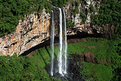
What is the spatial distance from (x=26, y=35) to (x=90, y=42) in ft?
39.7

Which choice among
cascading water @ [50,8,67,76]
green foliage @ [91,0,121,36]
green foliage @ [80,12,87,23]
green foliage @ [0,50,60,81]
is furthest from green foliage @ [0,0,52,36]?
green foliage @ [91,0,121,36]

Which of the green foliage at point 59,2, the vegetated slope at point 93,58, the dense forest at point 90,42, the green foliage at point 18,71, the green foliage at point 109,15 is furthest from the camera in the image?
the green foliage at point 109,15

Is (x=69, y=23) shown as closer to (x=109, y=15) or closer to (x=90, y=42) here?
(x=90, y=42)

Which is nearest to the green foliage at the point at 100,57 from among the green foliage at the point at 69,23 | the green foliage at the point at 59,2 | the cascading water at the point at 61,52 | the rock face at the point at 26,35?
the cascading water at the point at 61,52

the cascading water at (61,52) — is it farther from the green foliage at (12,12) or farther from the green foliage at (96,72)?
the green foliage at (12,12)

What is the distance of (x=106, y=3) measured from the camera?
944 inches

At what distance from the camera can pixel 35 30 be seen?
17750 millimetres

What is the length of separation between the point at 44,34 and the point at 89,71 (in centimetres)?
794

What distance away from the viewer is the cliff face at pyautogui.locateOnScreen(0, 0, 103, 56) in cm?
1419

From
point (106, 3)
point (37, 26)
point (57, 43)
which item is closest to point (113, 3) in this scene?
point (106, 3)

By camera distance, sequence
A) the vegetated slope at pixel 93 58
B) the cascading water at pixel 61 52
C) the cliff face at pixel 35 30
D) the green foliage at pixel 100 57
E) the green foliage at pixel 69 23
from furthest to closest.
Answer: the green foliage at pixel 69 23, the cascading water at pixel 61 52, the vegetated slope at pixel 93 58, the green foliage at pixel 100 57, the cliff face at pixel 35 30

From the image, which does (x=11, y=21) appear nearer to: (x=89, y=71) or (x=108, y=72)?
(x=89, y=71)

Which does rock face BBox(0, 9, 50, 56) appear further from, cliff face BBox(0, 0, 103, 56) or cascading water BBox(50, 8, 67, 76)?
cascading water BBox(50, 8, 67, 76)

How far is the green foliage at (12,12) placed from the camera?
13.0 meters
